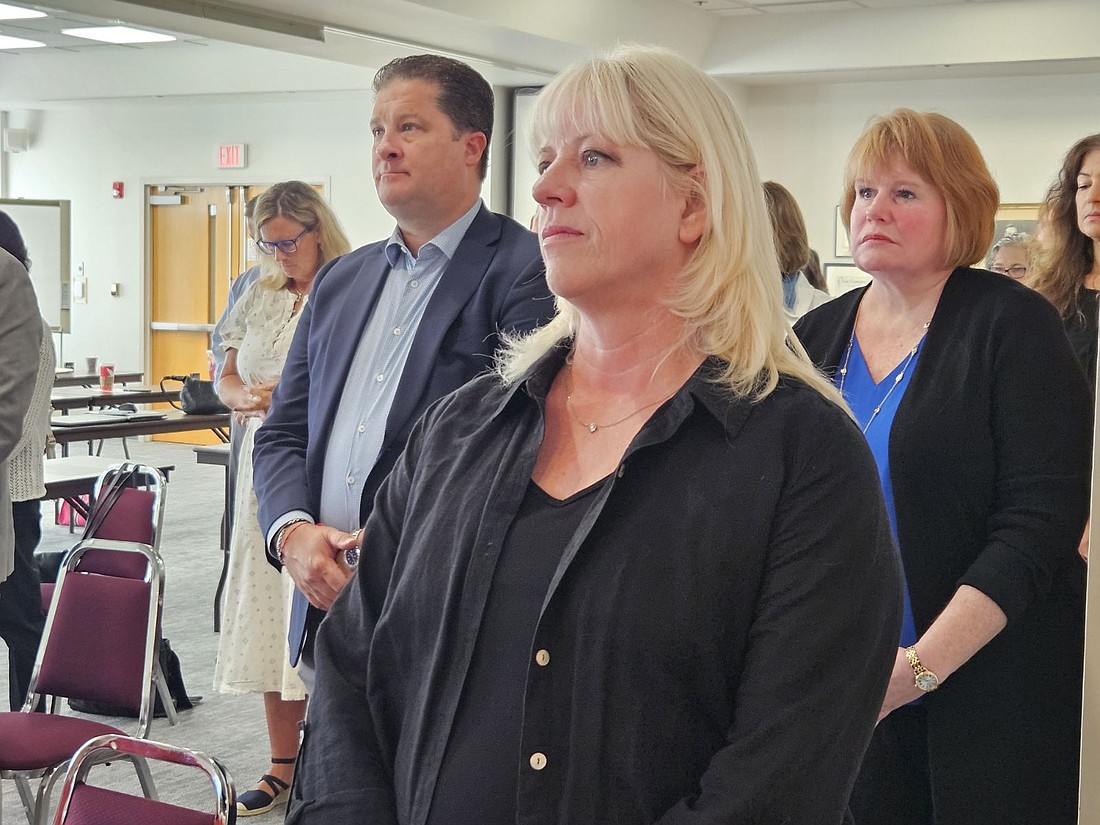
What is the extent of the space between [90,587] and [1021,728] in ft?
7.02

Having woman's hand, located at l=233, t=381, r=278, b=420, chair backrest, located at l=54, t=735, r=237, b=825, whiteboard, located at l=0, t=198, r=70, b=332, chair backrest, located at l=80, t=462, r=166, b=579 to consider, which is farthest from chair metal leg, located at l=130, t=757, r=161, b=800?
whiteboard, located at l=0, t=198, r=70, b=332

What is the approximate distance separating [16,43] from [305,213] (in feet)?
26.4

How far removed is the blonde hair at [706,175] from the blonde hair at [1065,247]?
2065 millimetres

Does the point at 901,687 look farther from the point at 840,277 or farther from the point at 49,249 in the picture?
the point at 49,249

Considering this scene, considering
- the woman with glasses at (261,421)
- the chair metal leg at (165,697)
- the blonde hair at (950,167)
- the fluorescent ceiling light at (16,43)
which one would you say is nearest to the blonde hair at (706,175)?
the blonde hair at (950,167)

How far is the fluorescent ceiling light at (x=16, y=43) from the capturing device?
10.3 m

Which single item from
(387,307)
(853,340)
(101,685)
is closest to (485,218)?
(387,307)

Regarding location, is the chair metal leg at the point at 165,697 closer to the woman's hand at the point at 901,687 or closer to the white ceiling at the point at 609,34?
the woman's hand at the point at 901,687

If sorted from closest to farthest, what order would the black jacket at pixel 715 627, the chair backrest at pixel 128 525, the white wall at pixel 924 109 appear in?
the black jacket at pixel 715 627
the chair backrest at pixel 128 525
the white wall at pixel 924 109

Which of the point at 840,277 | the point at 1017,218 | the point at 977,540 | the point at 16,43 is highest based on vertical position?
the point at 16,43

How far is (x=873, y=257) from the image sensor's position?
2066 millimetres

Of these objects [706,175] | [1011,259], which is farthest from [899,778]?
[1011,259]

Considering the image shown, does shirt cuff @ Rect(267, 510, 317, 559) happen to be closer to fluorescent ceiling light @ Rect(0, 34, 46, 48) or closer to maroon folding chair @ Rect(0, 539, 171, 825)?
maroon folding chair @ Rect(0, 539, 171, 825)

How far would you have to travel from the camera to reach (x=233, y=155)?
11.6 m
